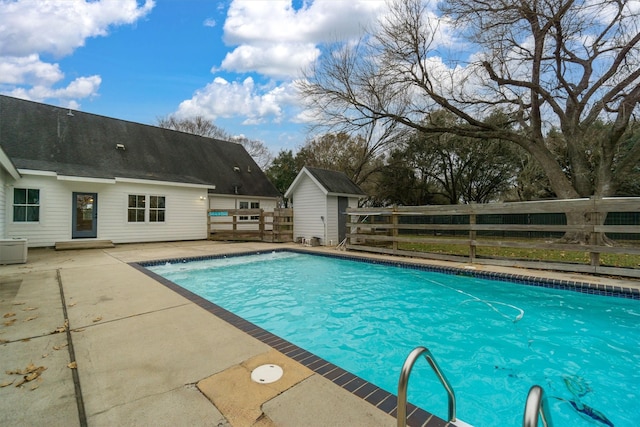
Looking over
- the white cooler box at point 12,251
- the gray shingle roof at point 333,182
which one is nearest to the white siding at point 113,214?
the white cooler box at point 12,251

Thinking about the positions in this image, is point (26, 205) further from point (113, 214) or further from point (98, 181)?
point (113, 214)

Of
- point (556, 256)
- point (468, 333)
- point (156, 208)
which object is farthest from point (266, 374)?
point (156, 208)

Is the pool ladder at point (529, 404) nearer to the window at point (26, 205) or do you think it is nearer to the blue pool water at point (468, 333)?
the blue pool water at point (468, 333)

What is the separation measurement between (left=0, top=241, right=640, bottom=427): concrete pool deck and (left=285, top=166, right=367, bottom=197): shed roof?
839 cm

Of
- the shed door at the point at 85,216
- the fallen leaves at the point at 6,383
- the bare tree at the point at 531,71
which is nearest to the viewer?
the fallen leaves at the point at 6,383

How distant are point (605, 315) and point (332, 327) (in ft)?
13.8

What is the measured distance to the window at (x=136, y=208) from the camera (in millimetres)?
12016

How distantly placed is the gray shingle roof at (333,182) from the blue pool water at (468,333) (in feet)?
18.1

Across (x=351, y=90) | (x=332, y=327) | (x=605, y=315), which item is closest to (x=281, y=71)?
(x=351, y=90)

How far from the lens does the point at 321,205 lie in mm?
12211

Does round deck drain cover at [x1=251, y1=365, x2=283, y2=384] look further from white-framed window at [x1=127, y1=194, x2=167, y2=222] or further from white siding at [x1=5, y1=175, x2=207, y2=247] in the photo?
white-framed window at [x1=127, y1=194, x2=167, y2=222]

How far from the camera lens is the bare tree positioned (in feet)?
30.4

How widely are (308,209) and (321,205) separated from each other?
0.80 metres

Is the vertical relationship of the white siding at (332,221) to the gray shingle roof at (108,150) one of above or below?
below
